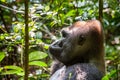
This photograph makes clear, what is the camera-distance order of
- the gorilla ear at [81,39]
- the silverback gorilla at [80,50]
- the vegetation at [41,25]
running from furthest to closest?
the gorilla ear at [81,39] → the silverback gorilla at [80,50] → the vegetation at [41,25]

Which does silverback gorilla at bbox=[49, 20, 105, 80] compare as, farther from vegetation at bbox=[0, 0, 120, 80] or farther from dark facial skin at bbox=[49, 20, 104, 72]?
vegetation at bbox=[0, 0, 120, 80]

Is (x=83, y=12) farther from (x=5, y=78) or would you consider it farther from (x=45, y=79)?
(x=5, y=78)

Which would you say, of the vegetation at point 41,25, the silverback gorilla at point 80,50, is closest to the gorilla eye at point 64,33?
the silverback gorilla at point 80,50

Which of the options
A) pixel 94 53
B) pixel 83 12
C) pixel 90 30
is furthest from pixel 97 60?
pixel 83 12

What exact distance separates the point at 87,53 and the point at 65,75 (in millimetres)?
305

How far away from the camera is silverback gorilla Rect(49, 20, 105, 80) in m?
3.68

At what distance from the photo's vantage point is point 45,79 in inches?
168

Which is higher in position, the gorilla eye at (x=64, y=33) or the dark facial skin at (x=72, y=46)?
the gorilla eye at (x=64, y=33)

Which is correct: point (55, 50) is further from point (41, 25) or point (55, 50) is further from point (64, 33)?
point (41, 25)

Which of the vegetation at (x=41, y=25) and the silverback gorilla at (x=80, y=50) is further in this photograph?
the silverback gorilla at (x=80, y=50)

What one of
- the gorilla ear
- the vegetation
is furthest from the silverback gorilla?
the vegetation

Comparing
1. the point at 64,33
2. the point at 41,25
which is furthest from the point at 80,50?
the point at 41,25

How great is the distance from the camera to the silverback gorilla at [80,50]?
368cm

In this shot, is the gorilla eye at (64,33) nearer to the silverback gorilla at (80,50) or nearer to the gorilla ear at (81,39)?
the silverback gorilla at (80,50)
